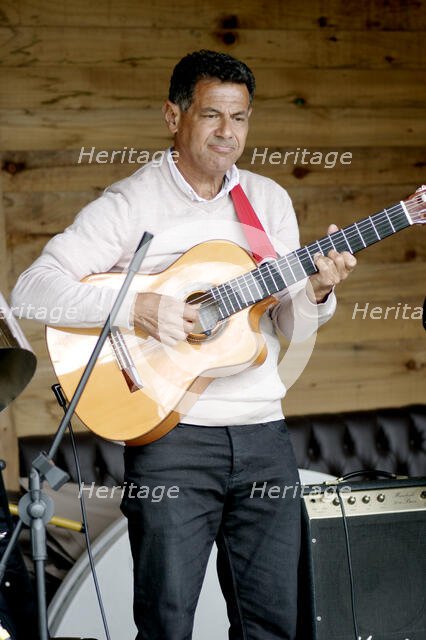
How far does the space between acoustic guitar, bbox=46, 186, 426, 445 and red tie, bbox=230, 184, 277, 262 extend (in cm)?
3

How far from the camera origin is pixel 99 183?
11.0ft

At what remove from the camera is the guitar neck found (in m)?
2.16

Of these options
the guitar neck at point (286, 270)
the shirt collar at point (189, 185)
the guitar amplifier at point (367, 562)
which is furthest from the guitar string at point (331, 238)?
the guitar amplifier at point (367, 562)

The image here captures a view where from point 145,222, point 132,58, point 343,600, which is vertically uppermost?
point 132,58

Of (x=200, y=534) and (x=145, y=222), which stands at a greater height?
(x=145, y=222)

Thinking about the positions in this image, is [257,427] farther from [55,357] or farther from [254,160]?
[254,160]

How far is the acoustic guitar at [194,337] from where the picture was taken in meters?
2.14

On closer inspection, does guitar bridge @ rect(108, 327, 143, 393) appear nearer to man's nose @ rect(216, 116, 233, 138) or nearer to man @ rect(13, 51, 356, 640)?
man @ rect(13, 51, 356, 640)

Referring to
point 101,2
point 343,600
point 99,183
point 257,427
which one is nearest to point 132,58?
point 101,2

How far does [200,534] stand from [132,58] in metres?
1.78

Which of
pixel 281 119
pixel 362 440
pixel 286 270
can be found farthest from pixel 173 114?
pixel 362 440

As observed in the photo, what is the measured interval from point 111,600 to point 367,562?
0.75 m

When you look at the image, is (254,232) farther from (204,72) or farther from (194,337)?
(204,72)

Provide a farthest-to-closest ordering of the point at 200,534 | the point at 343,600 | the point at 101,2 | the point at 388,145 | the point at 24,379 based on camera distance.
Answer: the point at 388,145, the point at 101,2, the point at 343,600, the point at 200,534, the point at 24,379
